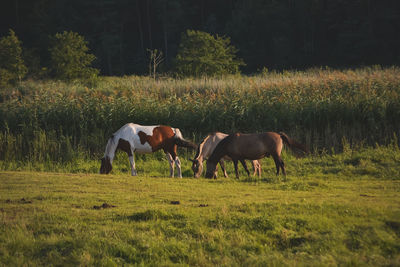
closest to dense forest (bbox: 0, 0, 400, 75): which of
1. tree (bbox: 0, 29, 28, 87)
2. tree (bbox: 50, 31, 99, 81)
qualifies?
tree (bbox: 0, 29, 28, 87)

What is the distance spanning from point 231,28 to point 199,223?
64825 mm

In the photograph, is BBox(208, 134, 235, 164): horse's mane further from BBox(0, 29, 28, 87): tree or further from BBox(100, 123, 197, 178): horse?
BBox(0, 29, 28, 87): tree

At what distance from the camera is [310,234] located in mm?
7480

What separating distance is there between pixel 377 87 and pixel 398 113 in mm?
3217

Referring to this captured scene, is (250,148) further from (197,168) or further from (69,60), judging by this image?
(69,60)

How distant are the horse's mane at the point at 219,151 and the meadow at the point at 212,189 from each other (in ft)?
1.92

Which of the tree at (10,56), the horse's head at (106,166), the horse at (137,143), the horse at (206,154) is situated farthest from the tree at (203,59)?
the horse's head at (106,166)

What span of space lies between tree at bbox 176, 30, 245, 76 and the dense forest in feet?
65.8

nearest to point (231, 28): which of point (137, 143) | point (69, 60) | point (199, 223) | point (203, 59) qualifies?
point (69, 60)

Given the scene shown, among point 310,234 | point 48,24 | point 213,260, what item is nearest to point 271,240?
point 310,234

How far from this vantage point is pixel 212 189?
11258 millimetres

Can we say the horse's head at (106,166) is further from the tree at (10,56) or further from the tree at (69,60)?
the tree at (10,56)

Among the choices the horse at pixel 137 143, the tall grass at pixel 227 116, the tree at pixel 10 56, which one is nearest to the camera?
the horse at pixel 137 143

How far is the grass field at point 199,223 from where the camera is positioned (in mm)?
6934
